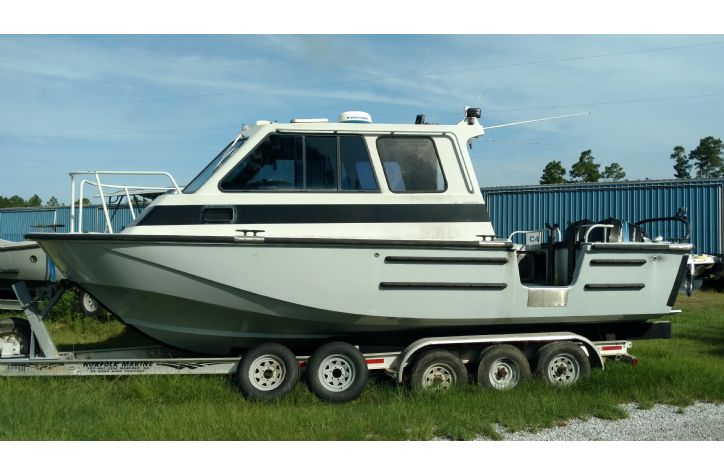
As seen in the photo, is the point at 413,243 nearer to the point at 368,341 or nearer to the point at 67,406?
the point at 368,341

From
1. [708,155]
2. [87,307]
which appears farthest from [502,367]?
[708,155]

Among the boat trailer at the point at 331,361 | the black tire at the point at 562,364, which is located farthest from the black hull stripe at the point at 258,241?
the black tire at the point at 562,364

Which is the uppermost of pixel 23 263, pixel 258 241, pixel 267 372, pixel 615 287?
pixel 258 241

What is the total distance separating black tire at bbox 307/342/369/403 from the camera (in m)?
6.11

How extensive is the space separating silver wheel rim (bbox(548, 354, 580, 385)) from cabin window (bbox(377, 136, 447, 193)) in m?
2.12

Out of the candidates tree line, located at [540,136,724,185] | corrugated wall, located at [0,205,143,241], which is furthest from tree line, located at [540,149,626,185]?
corrugated wall, located at [0,205,143,241]

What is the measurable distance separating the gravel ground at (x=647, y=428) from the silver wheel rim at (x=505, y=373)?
97cm

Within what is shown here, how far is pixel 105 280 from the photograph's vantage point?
593cm

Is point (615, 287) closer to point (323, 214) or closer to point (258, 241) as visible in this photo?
point (323, 214)

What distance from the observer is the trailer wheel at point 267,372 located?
19.9 ft

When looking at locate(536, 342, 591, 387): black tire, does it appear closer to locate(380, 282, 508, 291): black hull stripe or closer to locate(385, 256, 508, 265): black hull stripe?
locate(380, 282, 508, 291): black hull stripe

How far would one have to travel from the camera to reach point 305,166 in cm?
636

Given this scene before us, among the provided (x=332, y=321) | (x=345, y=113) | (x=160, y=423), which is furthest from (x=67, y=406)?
(x=345, y=113)

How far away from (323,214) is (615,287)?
3.01 m
